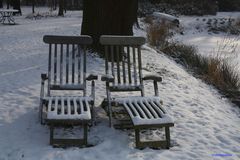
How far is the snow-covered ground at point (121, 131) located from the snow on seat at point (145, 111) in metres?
0.35

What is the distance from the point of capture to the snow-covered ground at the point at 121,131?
16.5 ft

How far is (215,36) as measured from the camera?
19.8m

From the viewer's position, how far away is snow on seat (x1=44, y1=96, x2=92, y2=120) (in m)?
5.09

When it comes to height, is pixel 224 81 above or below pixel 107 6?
below

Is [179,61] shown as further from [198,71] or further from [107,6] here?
[107,6]

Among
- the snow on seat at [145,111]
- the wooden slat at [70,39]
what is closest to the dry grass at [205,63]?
the snow on seat at [145,111]

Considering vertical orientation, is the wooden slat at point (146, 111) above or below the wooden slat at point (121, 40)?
below

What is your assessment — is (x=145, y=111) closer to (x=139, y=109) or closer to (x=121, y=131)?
(x=139, y=109)

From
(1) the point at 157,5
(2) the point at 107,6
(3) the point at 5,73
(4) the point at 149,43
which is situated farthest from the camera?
(1) the point at 157,5

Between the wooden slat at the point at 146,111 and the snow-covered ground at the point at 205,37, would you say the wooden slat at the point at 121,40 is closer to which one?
the wooden slat at the point at 146,111

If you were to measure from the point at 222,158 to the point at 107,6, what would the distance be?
482 cm

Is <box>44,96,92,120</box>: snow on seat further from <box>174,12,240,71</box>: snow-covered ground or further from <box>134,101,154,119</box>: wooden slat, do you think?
<box>174,12,240,71</box>: snow-covered ground

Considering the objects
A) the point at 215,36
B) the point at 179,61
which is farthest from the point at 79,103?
the point at 215,36

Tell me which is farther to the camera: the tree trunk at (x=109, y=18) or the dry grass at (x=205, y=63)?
the dry grass at (x=205, y=63)
